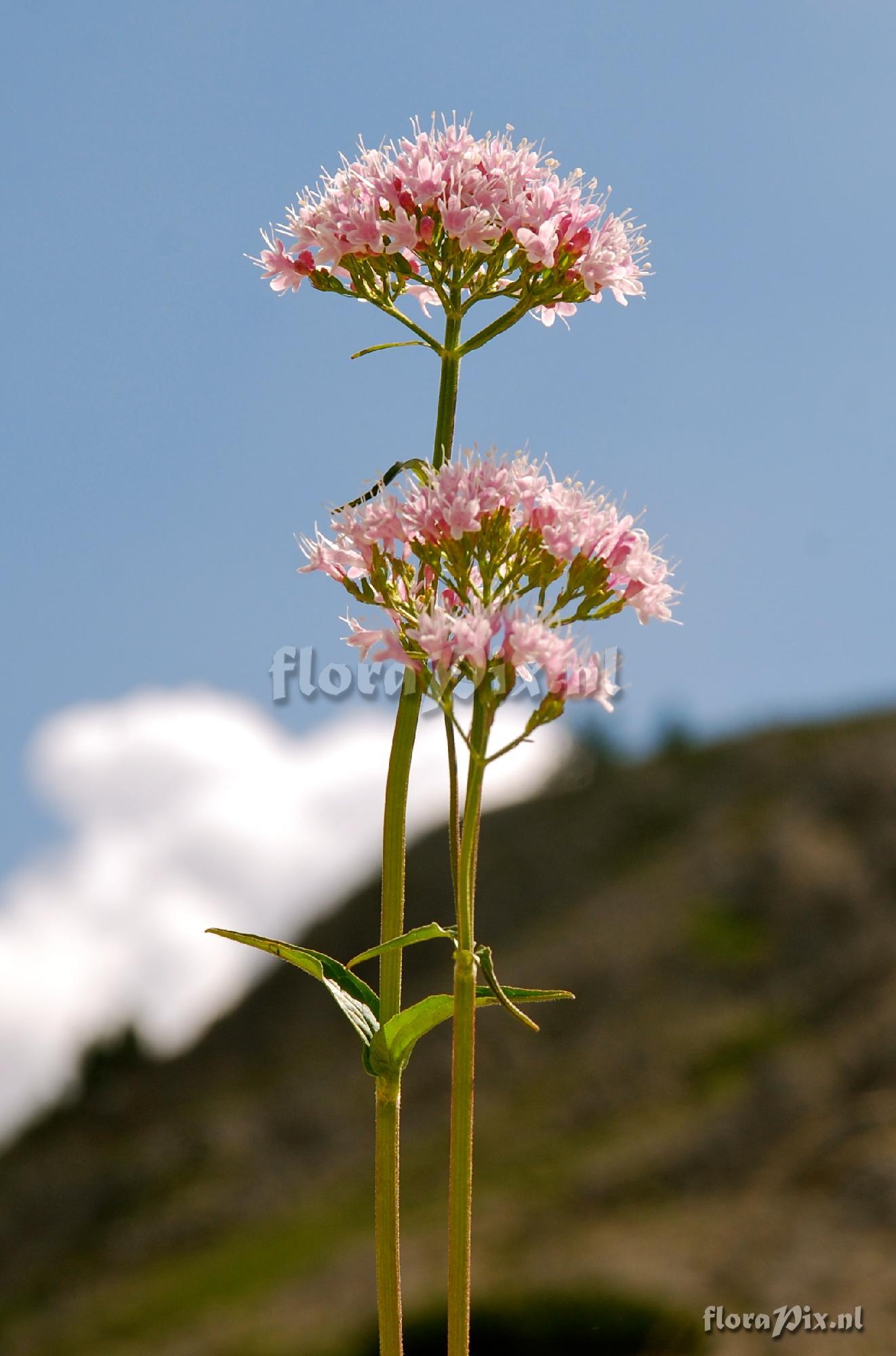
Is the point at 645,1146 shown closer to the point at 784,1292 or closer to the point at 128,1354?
the point at 784,1292

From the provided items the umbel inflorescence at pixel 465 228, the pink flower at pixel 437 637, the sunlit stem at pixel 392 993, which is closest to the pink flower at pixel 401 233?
the umbel inflorescence at pixel 465 228

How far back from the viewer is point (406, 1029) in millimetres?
3162

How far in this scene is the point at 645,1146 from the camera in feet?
64.0

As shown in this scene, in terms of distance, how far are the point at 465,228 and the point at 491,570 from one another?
0.96m

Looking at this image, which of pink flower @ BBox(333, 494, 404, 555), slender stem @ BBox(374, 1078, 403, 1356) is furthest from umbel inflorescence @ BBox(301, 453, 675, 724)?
slender stem @ BBox(374, 1078, 403, 1356)

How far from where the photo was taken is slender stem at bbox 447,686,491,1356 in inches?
116

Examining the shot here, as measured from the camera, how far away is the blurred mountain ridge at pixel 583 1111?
15.0 metres

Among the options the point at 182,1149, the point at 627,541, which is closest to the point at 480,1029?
the point at 182,1149

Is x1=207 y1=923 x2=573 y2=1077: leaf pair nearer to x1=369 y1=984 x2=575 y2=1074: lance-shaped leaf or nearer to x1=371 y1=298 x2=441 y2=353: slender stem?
x1=369 y1=984 x2=575 y2=1074: lance-shaped leaf

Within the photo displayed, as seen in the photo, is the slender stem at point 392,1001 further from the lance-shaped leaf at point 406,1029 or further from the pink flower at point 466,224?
the pink flower at point 466,224
